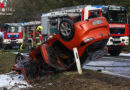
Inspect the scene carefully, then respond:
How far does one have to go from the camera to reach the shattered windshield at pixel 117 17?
15.6 metres

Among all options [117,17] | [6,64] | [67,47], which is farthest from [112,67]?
[117,17]

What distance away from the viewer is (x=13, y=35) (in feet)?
86.8

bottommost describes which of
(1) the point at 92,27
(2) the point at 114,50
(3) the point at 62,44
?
(2) the point at 114,50

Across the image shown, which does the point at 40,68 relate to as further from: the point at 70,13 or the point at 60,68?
the point at 70,13

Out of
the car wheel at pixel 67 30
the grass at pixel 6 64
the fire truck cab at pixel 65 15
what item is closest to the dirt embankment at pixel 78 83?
the car wheel at pixel 67 30

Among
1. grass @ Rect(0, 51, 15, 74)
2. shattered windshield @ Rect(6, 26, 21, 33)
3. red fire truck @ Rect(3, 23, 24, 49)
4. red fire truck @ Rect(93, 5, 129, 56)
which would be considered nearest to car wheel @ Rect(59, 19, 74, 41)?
grass @ Rect(0, 51, 15, 74)

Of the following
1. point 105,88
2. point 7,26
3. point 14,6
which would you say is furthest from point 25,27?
point 105,88

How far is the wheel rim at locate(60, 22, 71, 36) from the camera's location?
18.7ft

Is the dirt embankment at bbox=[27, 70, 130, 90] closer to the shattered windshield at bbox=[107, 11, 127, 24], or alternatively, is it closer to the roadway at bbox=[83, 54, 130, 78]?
the roadway at bbox=[83, 54, 130, 78]

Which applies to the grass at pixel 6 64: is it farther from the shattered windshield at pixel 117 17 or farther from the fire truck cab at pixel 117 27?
the shattered windshield at pixel 117 17

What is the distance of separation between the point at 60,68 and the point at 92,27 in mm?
1225

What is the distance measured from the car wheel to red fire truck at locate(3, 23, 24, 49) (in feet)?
67.2

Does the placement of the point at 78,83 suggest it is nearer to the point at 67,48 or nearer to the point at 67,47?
the point at 67,47

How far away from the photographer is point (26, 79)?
6.14m
